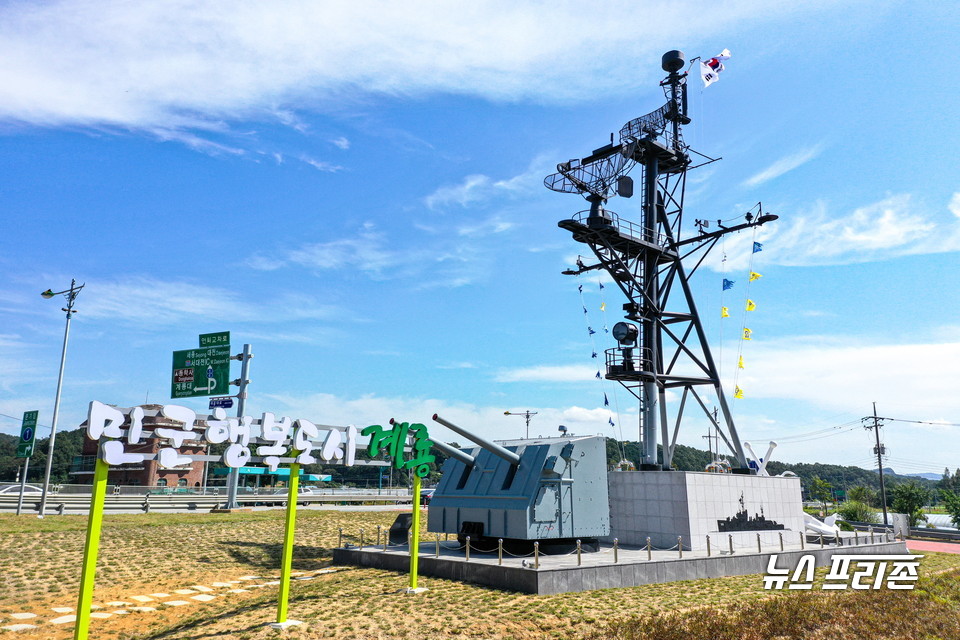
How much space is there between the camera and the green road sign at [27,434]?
103 feet

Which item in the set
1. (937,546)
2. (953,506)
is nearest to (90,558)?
(937,546)

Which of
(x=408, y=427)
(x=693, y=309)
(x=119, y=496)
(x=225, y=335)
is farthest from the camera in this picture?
(x=119, y=496)

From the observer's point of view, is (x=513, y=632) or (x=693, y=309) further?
(x=693, y=309)

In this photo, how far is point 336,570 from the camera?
774 inches

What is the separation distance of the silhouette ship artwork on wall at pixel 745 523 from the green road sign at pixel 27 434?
3207 cm

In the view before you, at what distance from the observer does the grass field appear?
12531mm

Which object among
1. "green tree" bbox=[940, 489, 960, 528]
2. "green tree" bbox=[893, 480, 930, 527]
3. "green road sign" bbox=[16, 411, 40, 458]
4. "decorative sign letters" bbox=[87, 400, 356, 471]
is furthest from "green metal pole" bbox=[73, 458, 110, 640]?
"green tree" bbox=[893, 480, 930, 527]

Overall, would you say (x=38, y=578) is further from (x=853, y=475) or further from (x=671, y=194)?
(x=853, y=475)

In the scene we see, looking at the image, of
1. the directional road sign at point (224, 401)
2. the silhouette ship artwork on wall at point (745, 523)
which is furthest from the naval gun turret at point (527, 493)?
the directional road sign at point (224, 401)

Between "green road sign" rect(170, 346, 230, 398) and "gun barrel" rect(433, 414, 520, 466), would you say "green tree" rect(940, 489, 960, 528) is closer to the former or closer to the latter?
"gun barrel" rect(433, 414, 520, 466)

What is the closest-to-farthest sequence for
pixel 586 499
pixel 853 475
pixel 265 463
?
Answer: pixel 265 463
pixel 586 499
pixel 853 475

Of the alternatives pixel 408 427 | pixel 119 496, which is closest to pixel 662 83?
pixel 408 427

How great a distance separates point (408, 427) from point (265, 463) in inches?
179

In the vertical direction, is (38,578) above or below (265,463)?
below
